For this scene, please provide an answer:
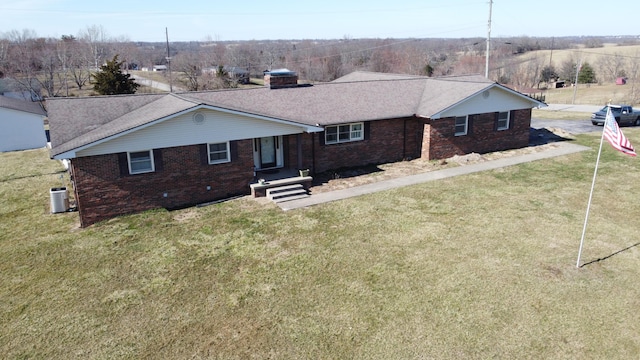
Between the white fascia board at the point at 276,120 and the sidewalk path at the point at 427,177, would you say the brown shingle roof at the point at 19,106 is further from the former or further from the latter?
the sidewalk path at the point at 427,177

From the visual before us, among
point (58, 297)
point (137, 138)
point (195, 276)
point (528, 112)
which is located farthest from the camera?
point (528, 112)

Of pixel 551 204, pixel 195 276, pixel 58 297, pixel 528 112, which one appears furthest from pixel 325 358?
pixel 528 112

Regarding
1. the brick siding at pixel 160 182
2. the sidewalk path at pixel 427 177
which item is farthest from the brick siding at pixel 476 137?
the brick siding at pixel 160 182

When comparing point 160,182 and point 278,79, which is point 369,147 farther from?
point 160,182

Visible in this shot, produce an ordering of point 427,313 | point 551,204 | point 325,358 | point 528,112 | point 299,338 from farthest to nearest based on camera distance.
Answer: point 528,112 < point 551,204 < point 427,313 < point 299,338 < point 325,358

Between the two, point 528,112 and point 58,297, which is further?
point 528,112

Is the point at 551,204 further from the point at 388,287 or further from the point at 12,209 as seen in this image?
the point at 12,209
